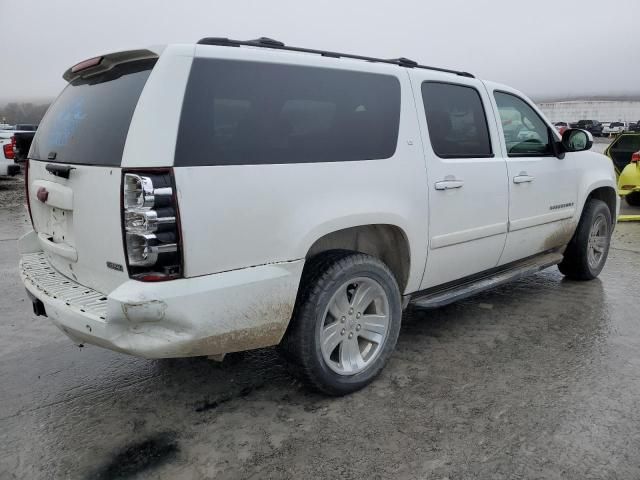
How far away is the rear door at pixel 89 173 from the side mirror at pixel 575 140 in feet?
11.6

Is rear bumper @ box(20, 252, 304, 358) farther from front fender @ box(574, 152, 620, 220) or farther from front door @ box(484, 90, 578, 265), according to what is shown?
front fender @ box(574, 152, 620, 220)

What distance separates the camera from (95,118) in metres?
2.65

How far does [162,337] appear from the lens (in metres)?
2.31

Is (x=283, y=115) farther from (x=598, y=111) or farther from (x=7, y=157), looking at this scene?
(x=598, y=111)

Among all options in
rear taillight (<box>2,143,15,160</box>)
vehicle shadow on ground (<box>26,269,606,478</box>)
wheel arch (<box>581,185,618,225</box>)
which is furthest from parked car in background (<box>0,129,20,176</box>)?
wheel arch (<box>581,185,618,225</box>)

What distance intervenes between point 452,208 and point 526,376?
1.12m

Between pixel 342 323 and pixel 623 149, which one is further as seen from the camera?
pixel 623 149

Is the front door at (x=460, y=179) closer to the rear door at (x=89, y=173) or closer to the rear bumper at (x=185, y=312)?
the rear bumper at (x=185, y=312)

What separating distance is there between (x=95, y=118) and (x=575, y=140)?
3.84 m

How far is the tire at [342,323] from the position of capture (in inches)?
108

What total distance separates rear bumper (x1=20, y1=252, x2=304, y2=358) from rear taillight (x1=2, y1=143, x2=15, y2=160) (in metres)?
11.8

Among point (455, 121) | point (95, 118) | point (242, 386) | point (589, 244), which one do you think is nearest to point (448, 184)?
point (455, 121)

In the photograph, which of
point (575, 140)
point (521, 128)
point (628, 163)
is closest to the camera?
point (521, 128)

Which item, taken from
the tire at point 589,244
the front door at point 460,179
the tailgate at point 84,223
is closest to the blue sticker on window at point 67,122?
the tailgate at point 84,223
